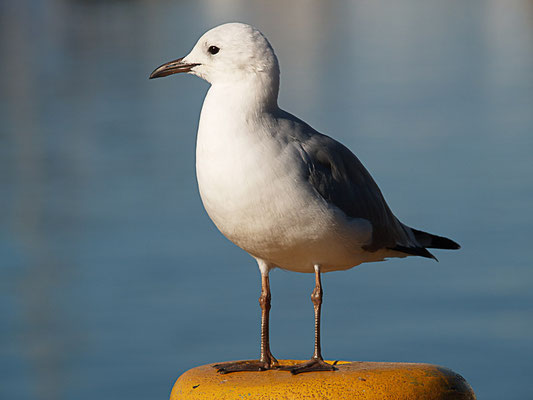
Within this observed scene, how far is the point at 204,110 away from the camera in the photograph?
16.3 feet

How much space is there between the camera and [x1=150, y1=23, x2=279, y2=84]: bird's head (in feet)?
16.1

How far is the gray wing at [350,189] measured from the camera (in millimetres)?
4988

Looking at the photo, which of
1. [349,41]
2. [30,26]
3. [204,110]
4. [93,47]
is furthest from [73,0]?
[204,110]

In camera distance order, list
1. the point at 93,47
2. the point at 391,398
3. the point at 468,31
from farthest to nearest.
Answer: the point at 93,47
the point at 468,31
the point at 391,398

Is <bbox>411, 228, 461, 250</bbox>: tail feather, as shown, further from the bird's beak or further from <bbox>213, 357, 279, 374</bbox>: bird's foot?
the bird's beak

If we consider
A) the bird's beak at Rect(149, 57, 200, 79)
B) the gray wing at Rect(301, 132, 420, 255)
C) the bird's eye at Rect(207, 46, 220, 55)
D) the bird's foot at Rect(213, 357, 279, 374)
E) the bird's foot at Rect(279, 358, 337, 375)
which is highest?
the bird's eye at Rect(207, 46, 220, 55)

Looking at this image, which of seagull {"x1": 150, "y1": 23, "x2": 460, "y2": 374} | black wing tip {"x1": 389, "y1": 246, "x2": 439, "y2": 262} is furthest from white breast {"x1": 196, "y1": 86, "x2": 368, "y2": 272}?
black wing tip {"x1": 389, "y1": 246, "x2": 439, "y2": 262}

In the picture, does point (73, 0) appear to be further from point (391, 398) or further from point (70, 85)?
point (391, 398)

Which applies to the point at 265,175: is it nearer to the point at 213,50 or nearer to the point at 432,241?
the point at 213,50

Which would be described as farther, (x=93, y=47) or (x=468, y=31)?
(x=93, y=47)

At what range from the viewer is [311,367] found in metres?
4.91

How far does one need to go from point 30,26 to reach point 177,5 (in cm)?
726

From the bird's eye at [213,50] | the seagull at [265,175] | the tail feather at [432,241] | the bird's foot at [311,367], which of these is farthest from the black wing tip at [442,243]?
the bird's eye at [213,50]

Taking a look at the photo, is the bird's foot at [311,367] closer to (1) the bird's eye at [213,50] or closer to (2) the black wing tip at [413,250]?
(2) the black wing tip at [413,250]
